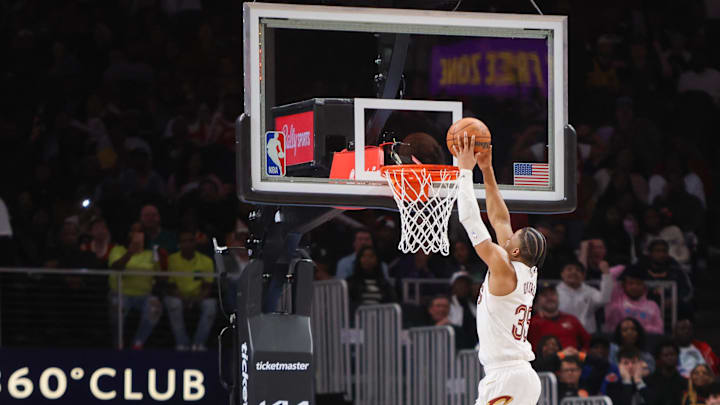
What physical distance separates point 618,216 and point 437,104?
17.8ft

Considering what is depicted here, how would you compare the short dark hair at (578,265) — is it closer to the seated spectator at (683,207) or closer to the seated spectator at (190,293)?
the seated spectator at (683,207)

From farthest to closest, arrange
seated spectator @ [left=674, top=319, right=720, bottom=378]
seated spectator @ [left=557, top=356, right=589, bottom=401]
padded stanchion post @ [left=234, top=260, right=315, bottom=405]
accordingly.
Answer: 1. seated spectator @ [left=674, top=319, right=720, bottom=378]
2. seated spectator @ [left=557, top=356, right=589, bottom=401]
3. padded stanchion post @ [left=234, top=260, right=315, bottom=405]

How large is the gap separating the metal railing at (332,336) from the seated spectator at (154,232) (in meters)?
1.61

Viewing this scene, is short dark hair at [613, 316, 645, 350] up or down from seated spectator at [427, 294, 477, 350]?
down

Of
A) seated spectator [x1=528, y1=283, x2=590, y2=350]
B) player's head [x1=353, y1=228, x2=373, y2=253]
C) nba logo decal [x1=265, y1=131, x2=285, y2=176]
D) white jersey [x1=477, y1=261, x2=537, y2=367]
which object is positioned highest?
nba logo decal [x1=265, y1=131, x2=285, y2=176]

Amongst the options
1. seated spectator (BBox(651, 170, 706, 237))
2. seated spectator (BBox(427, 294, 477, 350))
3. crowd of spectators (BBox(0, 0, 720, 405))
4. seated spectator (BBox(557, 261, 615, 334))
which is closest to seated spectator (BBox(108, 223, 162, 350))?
crowd of spectators (BBox(0, 0, 720, 405))

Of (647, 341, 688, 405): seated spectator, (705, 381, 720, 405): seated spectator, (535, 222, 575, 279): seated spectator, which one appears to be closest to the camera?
(705, 381, 720, 405): seated spectator

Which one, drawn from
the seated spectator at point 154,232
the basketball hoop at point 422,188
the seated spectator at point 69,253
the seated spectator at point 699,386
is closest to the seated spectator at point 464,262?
the seated spectator at point 699,386

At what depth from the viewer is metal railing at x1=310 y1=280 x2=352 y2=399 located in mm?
10859

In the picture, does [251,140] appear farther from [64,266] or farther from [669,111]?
[669,111]

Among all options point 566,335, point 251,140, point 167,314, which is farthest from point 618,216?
point 251,140

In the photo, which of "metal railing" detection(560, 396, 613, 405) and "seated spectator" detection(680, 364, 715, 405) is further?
"seated spectator" detection(680, 364, 715, 405)

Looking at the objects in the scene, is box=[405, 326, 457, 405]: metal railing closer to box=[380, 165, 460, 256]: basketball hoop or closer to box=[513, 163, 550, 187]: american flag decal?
box=[513, 163, 550, 187]: american flag decal

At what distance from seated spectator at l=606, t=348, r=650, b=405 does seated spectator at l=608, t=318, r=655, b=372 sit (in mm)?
116
